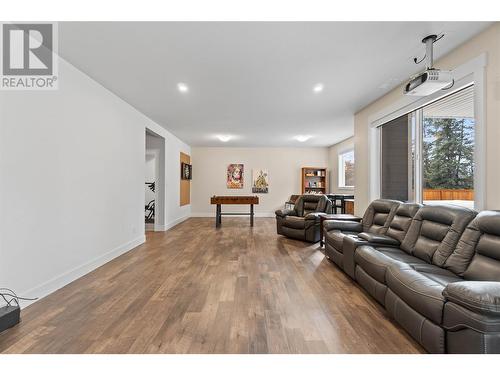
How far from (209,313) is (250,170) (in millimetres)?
7401

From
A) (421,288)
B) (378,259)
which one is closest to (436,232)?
(378,259)

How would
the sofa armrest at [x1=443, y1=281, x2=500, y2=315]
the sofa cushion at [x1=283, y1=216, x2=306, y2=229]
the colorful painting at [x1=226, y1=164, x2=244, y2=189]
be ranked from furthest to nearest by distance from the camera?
the colorful painting at [x1=226, y1=164, x2=244, y2=189] → the sofa cushion at [x1=283, y1=216, x2=306, y2=229] → the sofa armrest at [x1=443, y1=281, x2=500, y2=315]

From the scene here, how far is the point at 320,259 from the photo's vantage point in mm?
4137

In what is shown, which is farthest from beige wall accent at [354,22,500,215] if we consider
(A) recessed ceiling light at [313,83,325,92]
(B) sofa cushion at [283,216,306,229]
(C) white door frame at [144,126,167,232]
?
(C) white door frame at [144,126,167,232]

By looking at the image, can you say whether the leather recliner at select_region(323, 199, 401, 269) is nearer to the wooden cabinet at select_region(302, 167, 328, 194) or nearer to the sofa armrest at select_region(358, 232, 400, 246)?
the sofa armrest at select_region(358, 232, 400, 246)

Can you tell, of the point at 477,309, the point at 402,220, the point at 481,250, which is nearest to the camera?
the point at 477,309

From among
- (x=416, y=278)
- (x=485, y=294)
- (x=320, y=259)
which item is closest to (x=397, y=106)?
(x=320, y=259)

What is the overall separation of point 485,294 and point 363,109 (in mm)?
4228

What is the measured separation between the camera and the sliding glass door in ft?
9.79

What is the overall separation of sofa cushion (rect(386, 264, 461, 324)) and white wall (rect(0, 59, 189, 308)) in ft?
10.7

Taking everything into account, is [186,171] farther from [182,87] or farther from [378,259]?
[378,259]

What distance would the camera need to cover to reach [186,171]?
8.58 meters

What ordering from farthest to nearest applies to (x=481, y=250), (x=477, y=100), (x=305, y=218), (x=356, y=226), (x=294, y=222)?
1. (x=294, y=222)
2. (x=305, y=218)
3. (x=356, y=226)
4. (x=477, y=100)
5. (x=481, y=250)
